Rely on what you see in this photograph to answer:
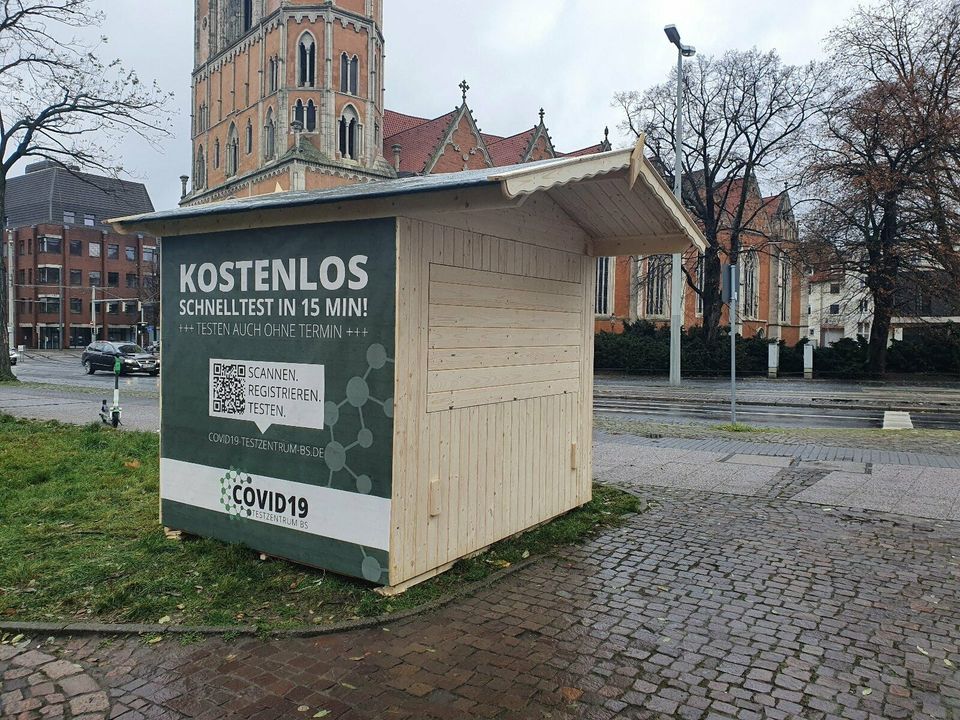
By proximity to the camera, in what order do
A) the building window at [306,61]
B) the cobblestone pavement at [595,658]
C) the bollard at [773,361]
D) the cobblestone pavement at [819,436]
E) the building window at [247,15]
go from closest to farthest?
the cobblestone pavement at [595,658], the cobblestone pavement at [819,436], the bollard at [773,361], the building window at [306,61], the building window at [247,15]

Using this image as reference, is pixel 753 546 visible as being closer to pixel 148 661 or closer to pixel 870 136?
pixel 148 661

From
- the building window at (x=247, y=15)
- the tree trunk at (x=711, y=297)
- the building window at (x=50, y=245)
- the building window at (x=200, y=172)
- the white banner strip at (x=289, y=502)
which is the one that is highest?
the building window at (x=247, y=15)

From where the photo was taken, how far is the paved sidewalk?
352 centimetres

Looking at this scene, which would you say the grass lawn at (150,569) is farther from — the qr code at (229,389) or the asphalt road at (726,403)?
the asphalt road at (726,403)

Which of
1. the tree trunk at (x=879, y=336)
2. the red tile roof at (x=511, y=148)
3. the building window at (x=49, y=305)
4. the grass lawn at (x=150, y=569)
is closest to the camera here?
the grass lawn at (x=150, y=569)

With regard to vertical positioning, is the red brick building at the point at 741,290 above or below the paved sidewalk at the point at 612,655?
above

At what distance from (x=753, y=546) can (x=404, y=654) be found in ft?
10.9

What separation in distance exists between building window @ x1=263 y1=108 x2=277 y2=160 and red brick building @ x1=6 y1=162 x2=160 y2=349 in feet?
89.2

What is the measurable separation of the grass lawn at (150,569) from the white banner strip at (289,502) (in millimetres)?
310

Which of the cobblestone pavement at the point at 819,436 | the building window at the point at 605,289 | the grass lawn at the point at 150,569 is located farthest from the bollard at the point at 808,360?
the grass lawn at the point at 150,569

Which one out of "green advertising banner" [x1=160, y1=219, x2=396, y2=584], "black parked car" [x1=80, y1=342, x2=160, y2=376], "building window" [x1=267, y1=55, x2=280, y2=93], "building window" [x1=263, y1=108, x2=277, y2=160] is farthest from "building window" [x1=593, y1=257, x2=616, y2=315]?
"green advertising banner" [x1=160, y1=219, x2=396, y2=584]

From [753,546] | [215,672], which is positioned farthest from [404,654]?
[753,546]

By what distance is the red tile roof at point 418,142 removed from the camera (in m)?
60.0

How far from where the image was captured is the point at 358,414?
4949 millimetres
